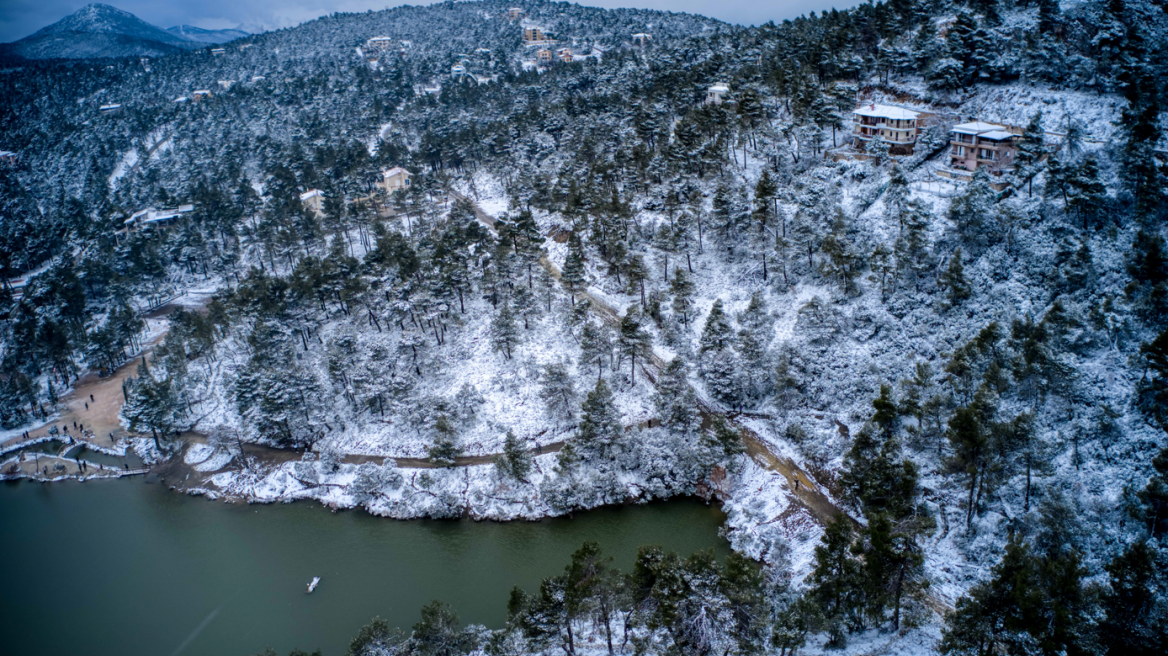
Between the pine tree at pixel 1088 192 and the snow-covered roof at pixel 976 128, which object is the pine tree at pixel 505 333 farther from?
the pine tree at pixel 1088 192

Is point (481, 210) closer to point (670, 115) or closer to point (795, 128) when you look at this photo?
point (670, 115)

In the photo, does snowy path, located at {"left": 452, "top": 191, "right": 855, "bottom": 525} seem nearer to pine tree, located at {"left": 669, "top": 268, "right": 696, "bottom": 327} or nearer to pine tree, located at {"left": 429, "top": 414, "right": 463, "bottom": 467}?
pine tree, located at {"left": 429, "top": 414, "right": 463, "bottom": 467}

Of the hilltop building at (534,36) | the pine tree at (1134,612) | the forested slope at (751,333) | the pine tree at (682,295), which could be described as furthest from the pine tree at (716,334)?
the hilltop building at (534,36)

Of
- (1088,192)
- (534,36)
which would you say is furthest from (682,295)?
(534,36)

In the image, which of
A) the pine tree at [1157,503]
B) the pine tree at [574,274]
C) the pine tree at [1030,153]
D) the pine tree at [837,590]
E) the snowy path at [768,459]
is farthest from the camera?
the pine tree at [574,274]

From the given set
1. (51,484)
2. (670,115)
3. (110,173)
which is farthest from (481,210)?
(110,173)

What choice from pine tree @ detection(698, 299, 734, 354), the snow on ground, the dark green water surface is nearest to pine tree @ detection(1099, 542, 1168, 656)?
the dark green water surface
